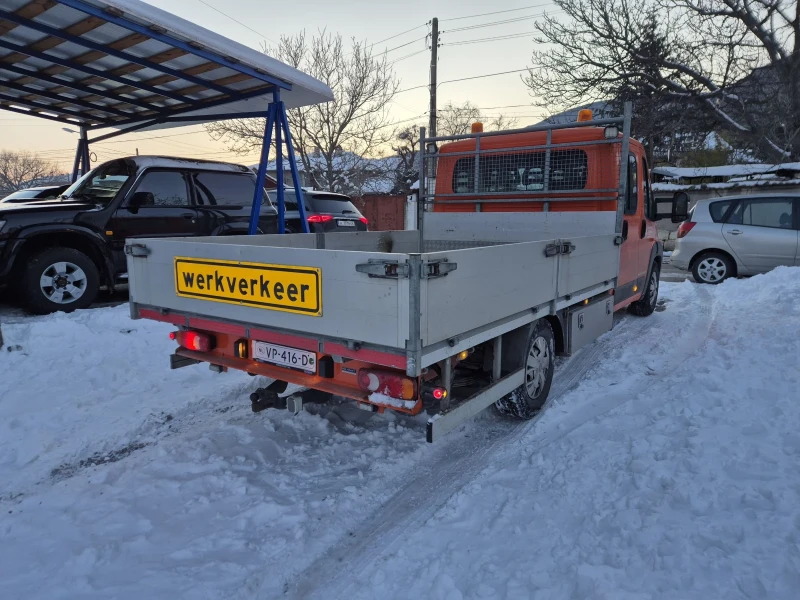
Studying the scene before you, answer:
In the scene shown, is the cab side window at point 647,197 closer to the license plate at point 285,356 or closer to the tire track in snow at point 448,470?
the tire track in snow at point 448,470

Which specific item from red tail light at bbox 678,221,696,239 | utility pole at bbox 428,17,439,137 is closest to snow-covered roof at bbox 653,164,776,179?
utility pole at bbox 428,17,439,137

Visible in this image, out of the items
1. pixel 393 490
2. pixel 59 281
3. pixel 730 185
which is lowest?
pixel 393 490

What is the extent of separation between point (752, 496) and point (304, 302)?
2.77 metres

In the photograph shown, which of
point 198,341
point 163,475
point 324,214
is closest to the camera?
point 163,475

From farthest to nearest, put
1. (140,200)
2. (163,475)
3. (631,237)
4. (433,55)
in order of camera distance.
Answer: (433,55)
(140,200)
(631,237)
(163,475)

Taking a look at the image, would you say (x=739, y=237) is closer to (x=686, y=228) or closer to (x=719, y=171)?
(x=686, y=228)

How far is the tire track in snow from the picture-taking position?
2613 mm

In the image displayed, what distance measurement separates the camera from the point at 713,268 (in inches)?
416

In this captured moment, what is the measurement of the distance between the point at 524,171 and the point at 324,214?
527cm

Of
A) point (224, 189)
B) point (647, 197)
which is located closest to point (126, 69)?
point (224, 189)

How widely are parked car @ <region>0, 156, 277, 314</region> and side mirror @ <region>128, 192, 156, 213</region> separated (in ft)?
0.04

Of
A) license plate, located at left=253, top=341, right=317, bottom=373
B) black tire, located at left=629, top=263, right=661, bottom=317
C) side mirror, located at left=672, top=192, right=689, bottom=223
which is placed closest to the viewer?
license plate, located at left=253, top=341, right=317, bottom=373

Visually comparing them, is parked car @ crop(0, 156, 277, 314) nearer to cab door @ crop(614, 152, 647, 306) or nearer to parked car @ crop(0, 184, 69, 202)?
parked car @ crop(0, 184, 69, 202)

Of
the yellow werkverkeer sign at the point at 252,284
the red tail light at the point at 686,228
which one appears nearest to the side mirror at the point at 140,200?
the yellow werkverkeer sign at the point at 252,284
